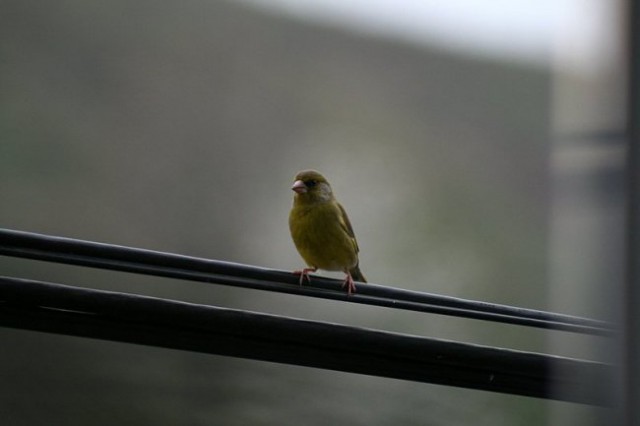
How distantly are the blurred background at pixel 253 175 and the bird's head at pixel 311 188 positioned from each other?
1.89 feet

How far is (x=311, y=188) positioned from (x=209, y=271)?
1291 mm

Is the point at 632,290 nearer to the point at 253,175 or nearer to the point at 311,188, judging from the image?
the point at 311,188

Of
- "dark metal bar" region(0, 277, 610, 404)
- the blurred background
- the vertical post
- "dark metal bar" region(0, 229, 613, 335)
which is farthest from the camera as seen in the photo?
the blurred background

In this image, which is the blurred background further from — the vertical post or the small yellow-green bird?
the vertical post

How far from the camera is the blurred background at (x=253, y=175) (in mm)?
2191

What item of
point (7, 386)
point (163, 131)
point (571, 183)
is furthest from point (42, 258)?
point (163, 131)

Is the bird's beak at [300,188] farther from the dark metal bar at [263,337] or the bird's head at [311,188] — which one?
the dark metal bar at [263,337]

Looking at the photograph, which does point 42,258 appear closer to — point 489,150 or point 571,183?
point 571,183

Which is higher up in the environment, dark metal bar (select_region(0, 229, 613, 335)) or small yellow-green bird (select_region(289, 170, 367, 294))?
small yellow-green bird (select_region(289, 170, 367, 294))

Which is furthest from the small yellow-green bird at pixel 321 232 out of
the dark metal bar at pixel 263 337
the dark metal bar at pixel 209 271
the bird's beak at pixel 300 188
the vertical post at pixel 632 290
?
the vertical post at pixel 632 290

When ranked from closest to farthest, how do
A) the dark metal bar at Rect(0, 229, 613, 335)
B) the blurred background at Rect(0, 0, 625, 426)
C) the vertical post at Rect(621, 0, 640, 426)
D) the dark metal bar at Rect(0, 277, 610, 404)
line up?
the vertical post at Rect(621, 0, 640, 426), the dark metal bar at Rect(0, 277, 610, 404), the dark metal bar at Rect(0, 229, 613, 335), the blurred background at Rect(0, 0, 625, 426)

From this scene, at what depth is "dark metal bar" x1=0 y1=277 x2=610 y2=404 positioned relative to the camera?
1.38 metres

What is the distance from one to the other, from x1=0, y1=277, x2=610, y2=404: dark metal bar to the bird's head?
1.35 meters

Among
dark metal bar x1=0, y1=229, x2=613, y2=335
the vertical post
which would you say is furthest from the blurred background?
the vertical post
